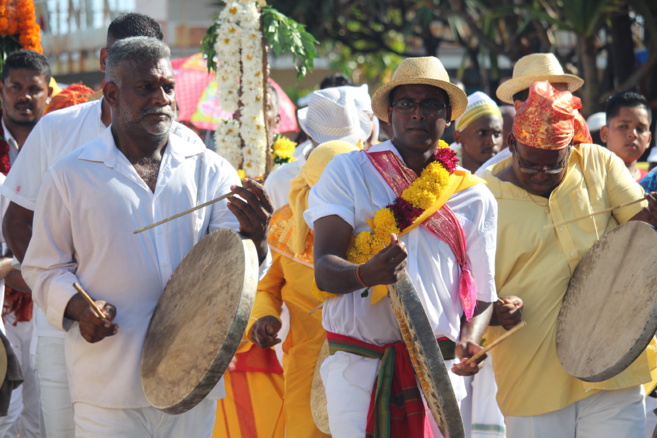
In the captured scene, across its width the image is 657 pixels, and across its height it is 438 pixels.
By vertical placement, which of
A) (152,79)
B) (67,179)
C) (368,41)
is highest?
(152,79)

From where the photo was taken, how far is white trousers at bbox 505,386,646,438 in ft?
19.7

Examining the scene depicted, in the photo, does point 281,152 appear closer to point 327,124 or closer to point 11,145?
point 327,124

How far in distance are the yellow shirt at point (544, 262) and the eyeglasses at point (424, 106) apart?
1257 mm

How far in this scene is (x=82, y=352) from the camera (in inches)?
191

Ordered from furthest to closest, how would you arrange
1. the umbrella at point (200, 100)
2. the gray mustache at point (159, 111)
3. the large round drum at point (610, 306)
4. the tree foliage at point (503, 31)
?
the tree foliage at point (503, 31) < the umbrella at point (200, 100) < the large round drum at point (610, 306) < the gray mustache at point (159, 111)

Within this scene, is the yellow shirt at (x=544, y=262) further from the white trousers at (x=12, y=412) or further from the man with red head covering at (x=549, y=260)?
the white trousers at (x=12, y=412)

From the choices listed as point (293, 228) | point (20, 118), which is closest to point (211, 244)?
point (293, 228)

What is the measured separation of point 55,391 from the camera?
17.5ft

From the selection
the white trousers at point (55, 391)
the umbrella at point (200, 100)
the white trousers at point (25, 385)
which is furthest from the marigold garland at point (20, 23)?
the white trousers at point (55, 391)

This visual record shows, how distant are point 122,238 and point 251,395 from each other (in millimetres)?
2591

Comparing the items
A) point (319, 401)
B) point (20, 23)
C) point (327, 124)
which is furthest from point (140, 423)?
point (20, 23)

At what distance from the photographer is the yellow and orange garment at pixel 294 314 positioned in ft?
21.8

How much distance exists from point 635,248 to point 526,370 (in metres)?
0.91

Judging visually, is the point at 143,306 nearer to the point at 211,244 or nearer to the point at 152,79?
the point at 211,244
